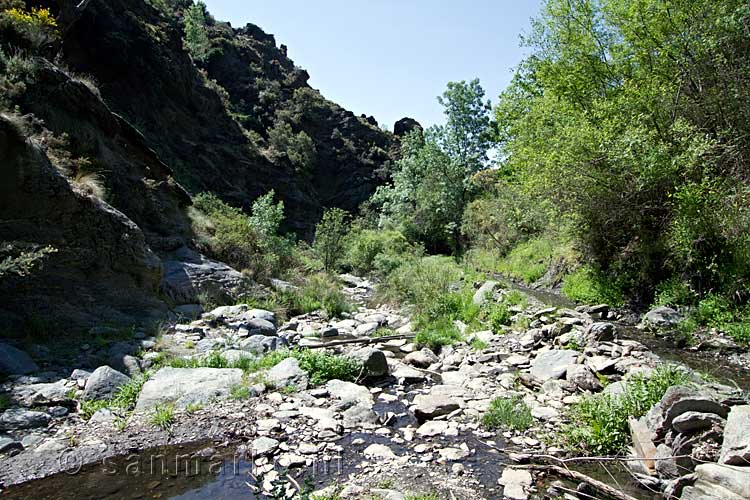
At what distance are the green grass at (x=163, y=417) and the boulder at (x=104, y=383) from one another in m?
0.81

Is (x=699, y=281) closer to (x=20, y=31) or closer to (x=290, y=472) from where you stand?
(x=290, y=472)

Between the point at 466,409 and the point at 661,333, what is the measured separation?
490 centimetres

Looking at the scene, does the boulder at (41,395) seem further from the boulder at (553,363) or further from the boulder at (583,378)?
the boulder at (583,378)

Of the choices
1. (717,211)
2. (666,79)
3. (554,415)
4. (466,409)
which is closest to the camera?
(554,415)

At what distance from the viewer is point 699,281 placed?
27.5 ft

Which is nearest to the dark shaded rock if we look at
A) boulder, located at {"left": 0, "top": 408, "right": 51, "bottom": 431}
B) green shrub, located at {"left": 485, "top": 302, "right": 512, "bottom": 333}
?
green shrub, located at {"left": 485, "top": 302, "right": 512, "bottom": 333}

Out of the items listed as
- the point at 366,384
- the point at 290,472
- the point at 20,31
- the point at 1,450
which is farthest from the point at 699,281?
the point at 20,31

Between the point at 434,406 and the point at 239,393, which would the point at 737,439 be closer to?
the point at 434,406

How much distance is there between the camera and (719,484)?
10.6 ft

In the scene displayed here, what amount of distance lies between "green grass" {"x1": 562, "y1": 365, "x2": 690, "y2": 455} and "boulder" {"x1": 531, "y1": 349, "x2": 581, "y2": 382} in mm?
1164

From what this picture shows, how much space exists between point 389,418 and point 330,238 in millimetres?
13776

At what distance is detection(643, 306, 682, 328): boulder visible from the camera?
7988 millimetres

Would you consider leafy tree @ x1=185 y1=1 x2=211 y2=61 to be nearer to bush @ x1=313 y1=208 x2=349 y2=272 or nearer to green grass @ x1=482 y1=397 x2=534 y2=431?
bush @ x1=313 y1=208 x2=349 y2=272

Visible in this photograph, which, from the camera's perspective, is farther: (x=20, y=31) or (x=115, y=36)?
(x=115, y=36)
